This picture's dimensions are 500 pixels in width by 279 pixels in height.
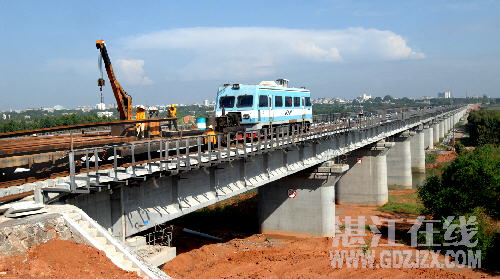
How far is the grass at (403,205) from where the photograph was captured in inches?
1643

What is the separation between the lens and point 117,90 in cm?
2491

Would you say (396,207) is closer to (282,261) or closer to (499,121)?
(282,261)

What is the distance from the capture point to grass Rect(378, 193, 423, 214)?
41737mm

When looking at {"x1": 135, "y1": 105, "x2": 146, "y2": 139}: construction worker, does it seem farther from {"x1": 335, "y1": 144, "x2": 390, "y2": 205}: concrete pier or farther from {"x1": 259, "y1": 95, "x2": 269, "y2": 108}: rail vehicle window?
{"x1": 335, "y1": 144, "x2": 390, "y2": 205}: concrete pier

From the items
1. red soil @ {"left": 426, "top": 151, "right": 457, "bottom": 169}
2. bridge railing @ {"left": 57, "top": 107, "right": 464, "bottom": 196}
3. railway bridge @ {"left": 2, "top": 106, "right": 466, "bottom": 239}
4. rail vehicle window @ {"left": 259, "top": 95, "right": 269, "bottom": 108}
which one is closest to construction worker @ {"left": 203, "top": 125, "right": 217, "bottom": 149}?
bridge railing @ {"left": 57, "top": 107, "right": 464, "bottom": 196}

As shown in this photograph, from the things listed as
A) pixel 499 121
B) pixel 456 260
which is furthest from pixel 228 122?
pixel 499 121

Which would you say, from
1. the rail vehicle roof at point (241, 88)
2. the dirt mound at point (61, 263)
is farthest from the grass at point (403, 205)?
the dirt mound at point (61, 263)

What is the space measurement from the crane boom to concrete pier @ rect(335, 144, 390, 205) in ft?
84.7

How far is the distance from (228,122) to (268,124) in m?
3.21

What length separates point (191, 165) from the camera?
17.2 meters

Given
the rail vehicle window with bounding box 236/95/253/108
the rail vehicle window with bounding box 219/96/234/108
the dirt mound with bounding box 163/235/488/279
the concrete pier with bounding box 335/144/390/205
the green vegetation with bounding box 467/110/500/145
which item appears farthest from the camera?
the green vegetation with bounding box 467/110/500/145

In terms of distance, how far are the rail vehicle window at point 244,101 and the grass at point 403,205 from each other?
799 inches

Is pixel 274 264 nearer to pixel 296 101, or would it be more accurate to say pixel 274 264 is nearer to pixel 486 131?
pixel 296 101

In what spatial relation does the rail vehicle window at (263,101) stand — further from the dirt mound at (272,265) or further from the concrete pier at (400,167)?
the concrete pier at (400,167)
